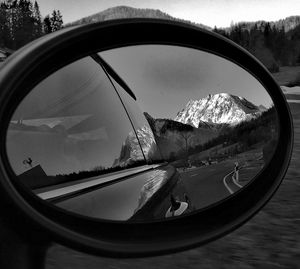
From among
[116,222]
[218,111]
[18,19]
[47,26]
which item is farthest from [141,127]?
[18,19]

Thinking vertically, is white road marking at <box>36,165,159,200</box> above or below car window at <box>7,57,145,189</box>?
below

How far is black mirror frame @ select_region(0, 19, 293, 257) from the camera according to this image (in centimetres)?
96

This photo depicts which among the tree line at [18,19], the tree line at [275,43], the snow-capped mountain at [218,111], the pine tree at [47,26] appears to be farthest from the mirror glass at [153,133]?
the tree line at [275,43]

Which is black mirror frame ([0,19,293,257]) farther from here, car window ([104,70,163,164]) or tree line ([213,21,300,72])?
tree line ([213,21,300,72])

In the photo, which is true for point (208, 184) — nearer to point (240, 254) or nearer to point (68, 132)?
point (68, 132)

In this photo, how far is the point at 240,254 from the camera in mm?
2682

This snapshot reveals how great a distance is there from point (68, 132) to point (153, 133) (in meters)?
0.32

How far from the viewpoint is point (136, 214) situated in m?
1.30

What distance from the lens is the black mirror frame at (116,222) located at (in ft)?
3.14

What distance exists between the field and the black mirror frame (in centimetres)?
103

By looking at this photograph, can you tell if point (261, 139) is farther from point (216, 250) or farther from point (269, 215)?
point (269, 215)

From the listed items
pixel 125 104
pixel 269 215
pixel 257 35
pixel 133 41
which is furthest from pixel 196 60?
pixel 257 35

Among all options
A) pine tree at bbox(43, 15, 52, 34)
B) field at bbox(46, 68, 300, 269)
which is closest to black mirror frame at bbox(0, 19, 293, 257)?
pine tree at bbox(43, 15, 52, 34)

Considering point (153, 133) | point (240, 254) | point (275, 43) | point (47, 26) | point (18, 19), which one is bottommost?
point (240, 254)
